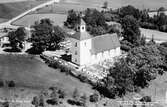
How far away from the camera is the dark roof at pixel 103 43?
81931 mm

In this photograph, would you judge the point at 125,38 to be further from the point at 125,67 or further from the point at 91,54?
the point at 125,67

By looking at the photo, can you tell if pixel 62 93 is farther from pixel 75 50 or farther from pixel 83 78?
pixel 75 50

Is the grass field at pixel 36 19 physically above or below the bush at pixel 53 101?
above

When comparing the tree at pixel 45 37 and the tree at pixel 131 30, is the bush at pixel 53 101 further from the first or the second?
the tree at pixel 131 30

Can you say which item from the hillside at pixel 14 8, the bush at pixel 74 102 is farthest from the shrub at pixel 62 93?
the hillside at pixel 14 8

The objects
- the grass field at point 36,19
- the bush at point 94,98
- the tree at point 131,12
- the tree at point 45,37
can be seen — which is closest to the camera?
the bush at point 94,98

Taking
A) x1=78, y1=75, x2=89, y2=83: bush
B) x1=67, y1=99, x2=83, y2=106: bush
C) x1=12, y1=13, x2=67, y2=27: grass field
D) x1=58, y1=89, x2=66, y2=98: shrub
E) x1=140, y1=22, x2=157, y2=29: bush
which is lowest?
x1=67, y1=99, x2=83, y2=106: bush

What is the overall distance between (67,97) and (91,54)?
18.0 metres

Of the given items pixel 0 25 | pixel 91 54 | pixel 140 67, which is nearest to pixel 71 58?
pixel 91 54

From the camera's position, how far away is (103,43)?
8419cm

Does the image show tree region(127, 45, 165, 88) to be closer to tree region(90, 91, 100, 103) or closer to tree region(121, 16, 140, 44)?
tree region(90, 91, 100, 103)

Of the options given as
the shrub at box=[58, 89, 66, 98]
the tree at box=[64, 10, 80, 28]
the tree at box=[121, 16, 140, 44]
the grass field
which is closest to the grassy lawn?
the shrub at box=[58, 89, 66, 98]

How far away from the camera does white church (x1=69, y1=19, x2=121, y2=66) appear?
77750 millimetres

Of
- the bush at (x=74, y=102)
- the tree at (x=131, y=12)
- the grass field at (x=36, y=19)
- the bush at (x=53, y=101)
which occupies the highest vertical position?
the tree at (x=131, y=12)
